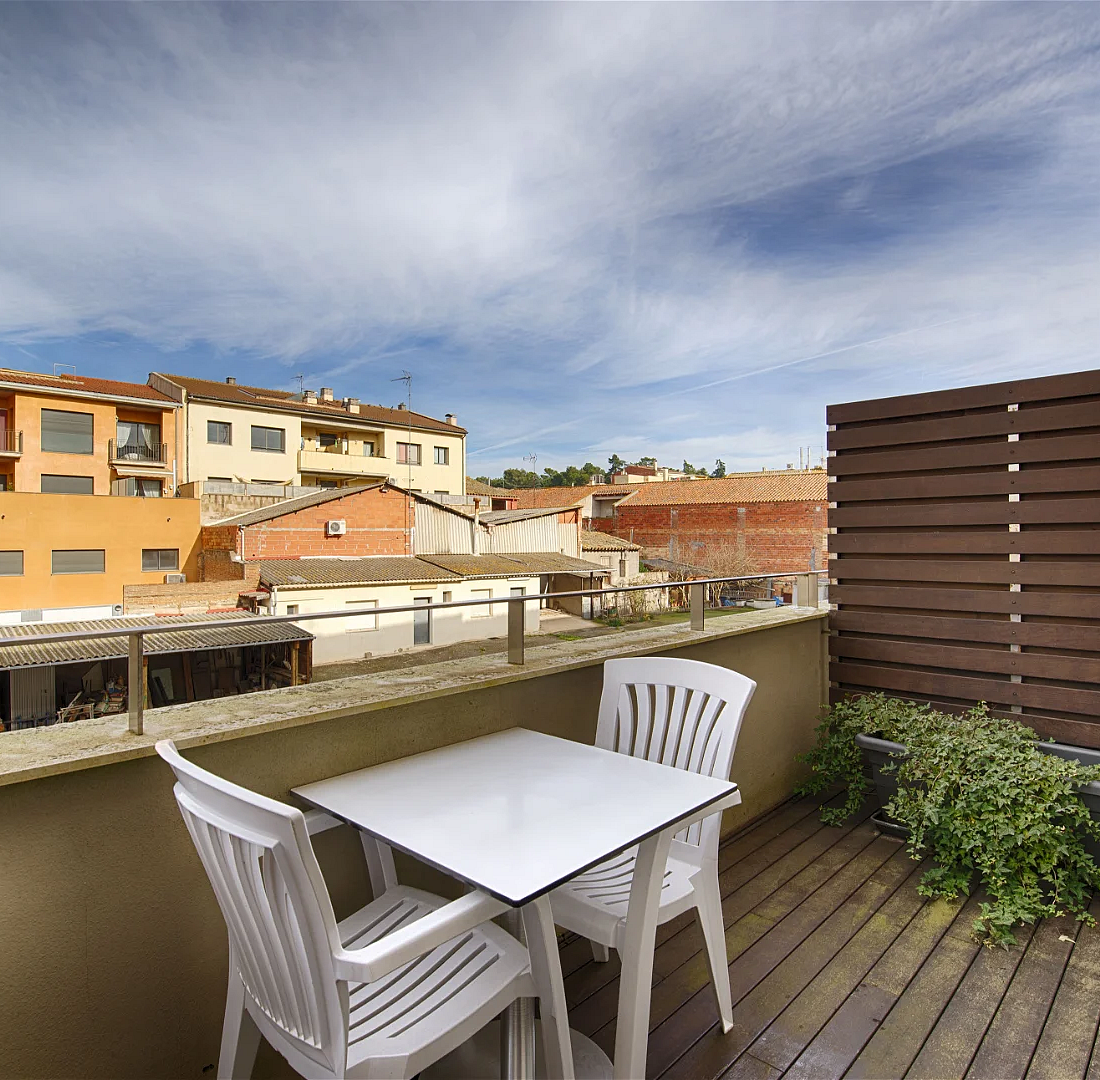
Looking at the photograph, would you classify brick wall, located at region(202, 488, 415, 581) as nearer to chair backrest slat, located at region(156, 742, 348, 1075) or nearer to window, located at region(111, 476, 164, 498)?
chair backrest slat, located at region(156, 742, 348, 1075)

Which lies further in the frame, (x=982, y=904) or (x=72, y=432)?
(x=72, y=432)

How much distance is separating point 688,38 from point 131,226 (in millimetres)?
21063

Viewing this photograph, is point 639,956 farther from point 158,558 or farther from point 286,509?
point 158,558

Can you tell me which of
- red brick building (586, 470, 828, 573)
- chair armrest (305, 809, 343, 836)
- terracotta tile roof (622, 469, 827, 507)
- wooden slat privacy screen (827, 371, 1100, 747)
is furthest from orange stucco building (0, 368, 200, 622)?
terracotta tile roof (622, 469, 827, 507)

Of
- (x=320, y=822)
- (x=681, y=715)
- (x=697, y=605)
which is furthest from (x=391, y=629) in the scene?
(x=697, y=605)

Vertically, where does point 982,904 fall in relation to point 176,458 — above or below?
below

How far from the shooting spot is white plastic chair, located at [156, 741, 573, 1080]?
900 millimetres

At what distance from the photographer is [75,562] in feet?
47.1

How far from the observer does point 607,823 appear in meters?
1.23

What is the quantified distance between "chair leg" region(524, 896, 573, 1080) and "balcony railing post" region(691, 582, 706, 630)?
66.4 inches

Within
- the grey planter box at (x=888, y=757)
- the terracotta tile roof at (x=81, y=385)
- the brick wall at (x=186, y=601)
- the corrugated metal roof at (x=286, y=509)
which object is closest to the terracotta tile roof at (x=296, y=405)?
the terracotta tile roof at (x=81, y=385)

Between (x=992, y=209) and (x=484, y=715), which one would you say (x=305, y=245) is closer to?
(x=992, y=209)

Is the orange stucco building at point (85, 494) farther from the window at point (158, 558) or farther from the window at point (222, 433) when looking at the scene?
the window at point (222, 433)

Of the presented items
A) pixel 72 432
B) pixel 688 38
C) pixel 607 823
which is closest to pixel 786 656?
pixel 607 823
